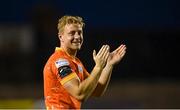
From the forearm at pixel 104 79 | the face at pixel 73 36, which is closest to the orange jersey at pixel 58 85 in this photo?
the face at pixel 73 36

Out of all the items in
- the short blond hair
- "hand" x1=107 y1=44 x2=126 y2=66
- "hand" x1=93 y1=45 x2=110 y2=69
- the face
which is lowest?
"hand" x1=107 y1=44 x2=126 y2=66

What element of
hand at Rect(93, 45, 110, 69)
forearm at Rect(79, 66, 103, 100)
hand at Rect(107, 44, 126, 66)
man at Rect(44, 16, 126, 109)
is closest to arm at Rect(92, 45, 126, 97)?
hand at Rect(107, 44, 126, 66)

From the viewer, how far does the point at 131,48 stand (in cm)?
1317

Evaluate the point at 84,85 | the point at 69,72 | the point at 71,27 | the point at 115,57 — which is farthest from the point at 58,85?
the point at 115,57

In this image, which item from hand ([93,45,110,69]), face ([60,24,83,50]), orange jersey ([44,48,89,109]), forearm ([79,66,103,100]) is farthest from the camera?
face ([60,24,83,50])

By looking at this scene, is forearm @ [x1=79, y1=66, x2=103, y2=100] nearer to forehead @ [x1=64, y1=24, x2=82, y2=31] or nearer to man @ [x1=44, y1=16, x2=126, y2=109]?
man @ [x1=44, y1=16, x2=126, y2=109]

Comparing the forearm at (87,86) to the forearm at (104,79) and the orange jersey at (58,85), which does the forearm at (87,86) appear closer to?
the orange jersey at (58,85)

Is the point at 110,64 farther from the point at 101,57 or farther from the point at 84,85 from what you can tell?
the point at 84,85

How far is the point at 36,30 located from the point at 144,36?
2.45 m

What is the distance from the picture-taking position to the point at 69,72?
5.46 m

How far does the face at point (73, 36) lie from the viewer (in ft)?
18.5

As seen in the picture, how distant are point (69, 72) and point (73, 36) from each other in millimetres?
371

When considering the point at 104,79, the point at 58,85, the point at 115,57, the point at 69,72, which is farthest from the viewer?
the point at 104,79

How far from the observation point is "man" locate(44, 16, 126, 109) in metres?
5.34
